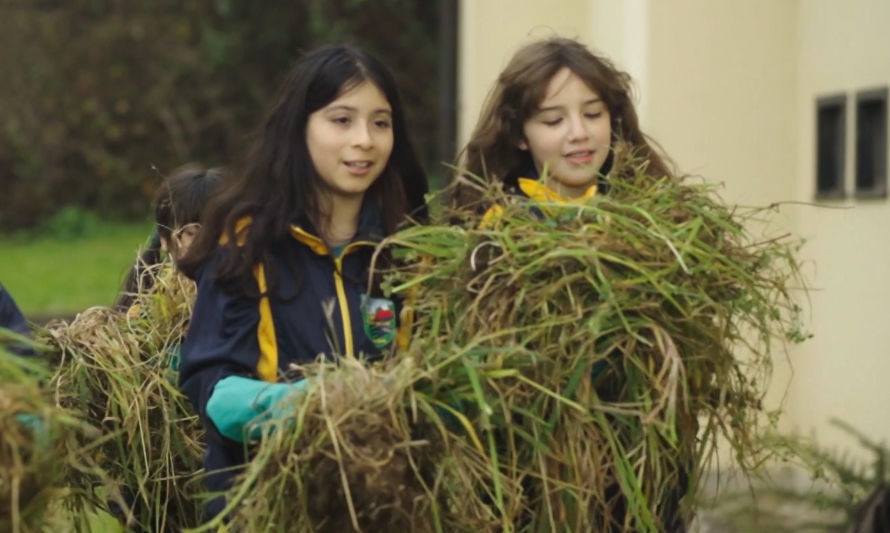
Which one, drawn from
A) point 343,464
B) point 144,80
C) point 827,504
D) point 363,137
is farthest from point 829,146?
point 144,80

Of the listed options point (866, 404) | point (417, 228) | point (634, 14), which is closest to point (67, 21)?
point (634, 14)

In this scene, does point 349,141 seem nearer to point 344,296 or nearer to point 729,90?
point 344,296

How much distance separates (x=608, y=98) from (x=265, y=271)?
1.02m

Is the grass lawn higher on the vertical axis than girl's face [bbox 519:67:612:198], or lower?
lower

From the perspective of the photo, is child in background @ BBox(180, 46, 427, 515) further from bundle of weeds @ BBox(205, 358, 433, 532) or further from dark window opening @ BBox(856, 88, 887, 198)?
dark window opening @ BBox(856, 88, 887, 198)

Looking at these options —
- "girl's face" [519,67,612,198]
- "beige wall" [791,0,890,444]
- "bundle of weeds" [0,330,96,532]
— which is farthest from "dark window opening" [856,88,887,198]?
"bundle of weeds" [0,330,96,532]

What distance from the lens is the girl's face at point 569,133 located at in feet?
15.4

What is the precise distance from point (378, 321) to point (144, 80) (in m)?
18.9

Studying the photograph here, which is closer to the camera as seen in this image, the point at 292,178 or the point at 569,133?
the point at 292,178

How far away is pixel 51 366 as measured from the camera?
4805 mm

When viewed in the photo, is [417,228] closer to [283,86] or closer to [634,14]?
[283,86]

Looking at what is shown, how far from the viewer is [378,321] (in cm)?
433

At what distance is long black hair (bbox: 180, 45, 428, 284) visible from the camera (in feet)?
14.2

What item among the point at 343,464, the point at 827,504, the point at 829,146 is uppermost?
the point at 829,146
